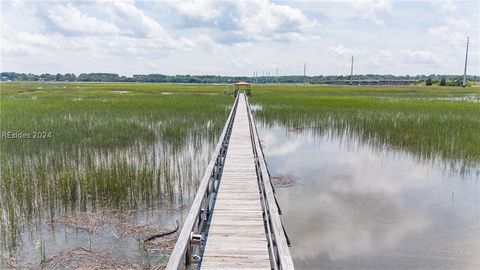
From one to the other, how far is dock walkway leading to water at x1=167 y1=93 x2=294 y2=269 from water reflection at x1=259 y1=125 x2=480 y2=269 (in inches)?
36.8

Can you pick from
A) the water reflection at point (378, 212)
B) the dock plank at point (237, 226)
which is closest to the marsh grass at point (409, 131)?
the water reflection at point (378, 212)

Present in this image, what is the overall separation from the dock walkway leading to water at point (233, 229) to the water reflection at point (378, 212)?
0.93 metres

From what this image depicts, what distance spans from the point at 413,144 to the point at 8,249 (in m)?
12.5

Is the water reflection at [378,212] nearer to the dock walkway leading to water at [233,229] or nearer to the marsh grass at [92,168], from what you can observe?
the dock walkway leading to water at [233,229]

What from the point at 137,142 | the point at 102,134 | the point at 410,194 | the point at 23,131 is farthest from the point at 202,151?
the point at 23,131

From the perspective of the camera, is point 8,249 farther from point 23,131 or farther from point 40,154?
point 23,131

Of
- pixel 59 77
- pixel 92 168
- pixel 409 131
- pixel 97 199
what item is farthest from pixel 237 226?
pixel 59 77

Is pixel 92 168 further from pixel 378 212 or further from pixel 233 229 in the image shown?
pixel 378 212

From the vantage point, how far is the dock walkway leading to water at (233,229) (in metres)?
4.01

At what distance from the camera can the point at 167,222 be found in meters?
6.45

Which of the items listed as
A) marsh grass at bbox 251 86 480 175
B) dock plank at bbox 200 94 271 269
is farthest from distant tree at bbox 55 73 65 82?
dock plank at bbox 200 94 271 269

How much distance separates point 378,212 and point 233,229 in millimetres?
3652

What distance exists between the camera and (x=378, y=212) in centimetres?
731

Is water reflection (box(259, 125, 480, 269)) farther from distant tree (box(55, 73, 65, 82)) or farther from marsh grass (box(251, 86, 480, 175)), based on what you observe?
distant tree (box(55, 73, 65, 82))
